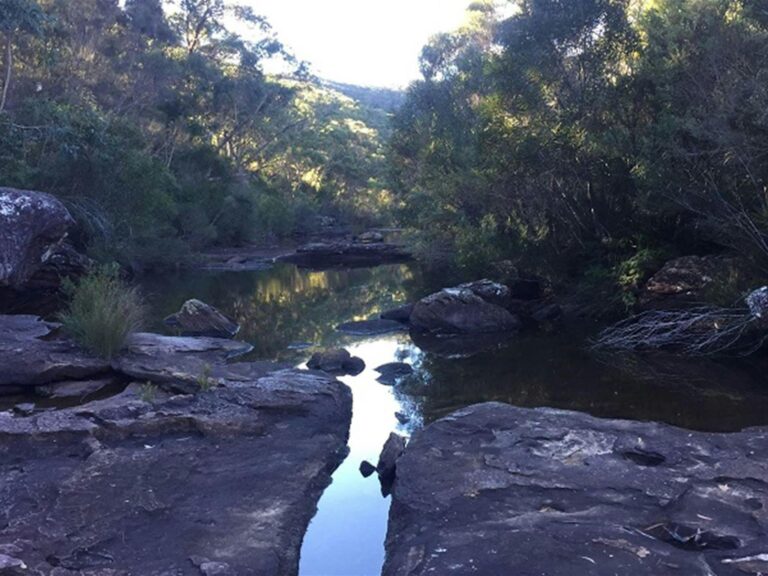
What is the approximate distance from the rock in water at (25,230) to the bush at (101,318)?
2.23 meters

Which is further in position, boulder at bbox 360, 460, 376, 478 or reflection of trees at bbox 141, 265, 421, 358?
reflection of trees at bbox 141, 265, 421, 358

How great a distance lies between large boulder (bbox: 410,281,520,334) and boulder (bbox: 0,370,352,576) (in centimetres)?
639

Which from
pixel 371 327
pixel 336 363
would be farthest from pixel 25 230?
pixel 371 327

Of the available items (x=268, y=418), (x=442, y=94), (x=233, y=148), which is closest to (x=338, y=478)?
(x=268, y=418)

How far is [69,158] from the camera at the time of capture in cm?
1953

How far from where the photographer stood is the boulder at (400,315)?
16564 millimetres

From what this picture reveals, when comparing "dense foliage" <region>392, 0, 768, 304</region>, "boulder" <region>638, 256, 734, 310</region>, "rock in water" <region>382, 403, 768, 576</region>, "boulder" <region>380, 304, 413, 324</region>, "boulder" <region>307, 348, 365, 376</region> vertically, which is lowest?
"boulder" <region>380, 304, 413, 324</region>

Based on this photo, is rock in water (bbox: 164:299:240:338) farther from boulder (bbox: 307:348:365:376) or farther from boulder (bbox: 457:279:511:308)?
boulder (bbox: 457:279:511:308)

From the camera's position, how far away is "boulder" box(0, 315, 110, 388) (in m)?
9.45

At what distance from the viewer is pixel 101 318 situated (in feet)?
33.0

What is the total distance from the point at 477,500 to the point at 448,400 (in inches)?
164

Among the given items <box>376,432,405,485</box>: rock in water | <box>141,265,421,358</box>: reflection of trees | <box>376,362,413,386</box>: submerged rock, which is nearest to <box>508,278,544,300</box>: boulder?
<box>141,265,421,358</box>: reflection of trees

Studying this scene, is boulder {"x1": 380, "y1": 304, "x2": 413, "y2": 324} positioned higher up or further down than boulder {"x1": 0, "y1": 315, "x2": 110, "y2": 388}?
further down

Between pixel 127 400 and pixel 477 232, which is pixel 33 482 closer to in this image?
pixel 127 400
